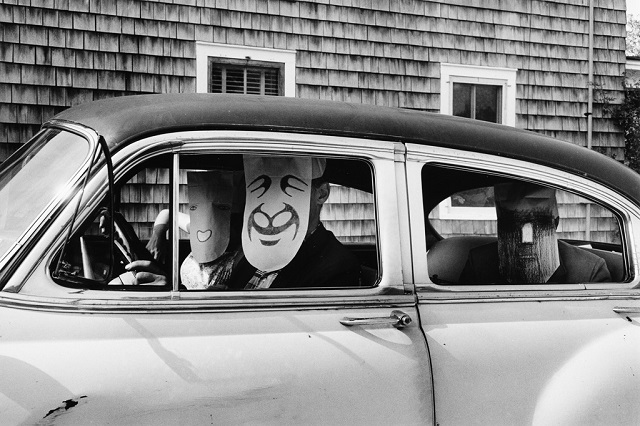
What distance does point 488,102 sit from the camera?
31.9 ft

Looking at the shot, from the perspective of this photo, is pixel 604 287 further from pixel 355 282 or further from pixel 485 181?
pixel 355 282

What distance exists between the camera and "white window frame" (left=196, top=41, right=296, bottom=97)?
26.2 ft

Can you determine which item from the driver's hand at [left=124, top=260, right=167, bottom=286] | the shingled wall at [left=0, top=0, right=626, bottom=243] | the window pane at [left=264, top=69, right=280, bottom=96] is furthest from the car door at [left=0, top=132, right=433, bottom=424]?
the window pane at [left=264, top=69, right=280, bottom=96]

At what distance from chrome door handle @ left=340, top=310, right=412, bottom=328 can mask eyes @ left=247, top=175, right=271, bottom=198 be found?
1.56 feet

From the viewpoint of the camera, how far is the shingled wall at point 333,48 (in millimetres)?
7324

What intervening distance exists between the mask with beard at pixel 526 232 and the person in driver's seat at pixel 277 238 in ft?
2.00

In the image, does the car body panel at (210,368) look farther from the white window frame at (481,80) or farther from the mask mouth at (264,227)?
the white window frame at (481,80)

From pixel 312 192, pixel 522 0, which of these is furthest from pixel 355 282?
pixel 522 0

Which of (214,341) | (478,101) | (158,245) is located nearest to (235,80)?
(478,101)

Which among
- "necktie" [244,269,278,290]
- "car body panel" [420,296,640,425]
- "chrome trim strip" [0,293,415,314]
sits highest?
"necktie" [244,269,278,290]

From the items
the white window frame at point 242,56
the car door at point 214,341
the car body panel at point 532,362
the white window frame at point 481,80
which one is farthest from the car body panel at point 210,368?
the white window frame at point 481,80

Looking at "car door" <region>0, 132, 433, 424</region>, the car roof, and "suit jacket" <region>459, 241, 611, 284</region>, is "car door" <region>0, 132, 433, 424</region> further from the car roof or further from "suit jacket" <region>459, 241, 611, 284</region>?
"suit jacket" <region>459, 241, 611, 284</region>

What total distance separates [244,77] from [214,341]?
6.78 metres

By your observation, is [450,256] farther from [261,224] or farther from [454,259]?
[261,224]
